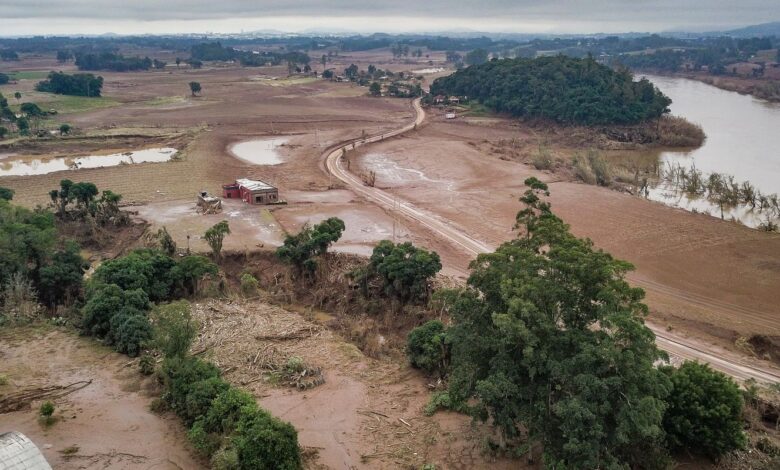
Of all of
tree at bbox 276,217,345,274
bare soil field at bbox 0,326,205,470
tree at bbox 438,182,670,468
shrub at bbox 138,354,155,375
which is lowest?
bare soil field at bbox 0,326,205,470

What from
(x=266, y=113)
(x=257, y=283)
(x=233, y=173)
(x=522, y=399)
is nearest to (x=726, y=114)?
(x=266, y=113)

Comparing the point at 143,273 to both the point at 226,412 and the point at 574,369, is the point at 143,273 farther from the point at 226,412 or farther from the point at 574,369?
the point at 574,369

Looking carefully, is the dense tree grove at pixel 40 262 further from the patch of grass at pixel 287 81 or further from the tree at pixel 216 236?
the patch of grass at pixel 287 81

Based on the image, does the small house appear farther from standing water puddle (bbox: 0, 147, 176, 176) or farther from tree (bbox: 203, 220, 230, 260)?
standing water puddle (bbox: 0, 147, 176, 176)

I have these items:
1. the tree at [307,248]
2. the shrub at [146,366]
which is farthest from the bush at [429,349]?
the shrub at [146,366]

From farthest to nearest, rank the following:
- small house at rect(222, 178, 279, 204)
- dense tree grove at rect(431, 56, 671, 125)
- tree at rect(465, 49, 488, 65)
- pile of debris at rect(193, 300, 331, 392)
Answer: tree at rect(465, 49, 488, 65) < dense tree grove at rect(431, 56, 671, 125) < small house at rect(222, 178, 279, 204) < pile of debris at rect(193, 300, 331, 392)

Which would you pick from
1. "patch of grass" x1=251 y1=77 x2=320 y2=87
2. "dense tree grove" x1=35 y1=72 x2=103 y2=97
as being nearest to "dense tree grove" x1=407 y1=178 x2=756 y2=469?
"dense tree grove" x1=35 y1=72 x2=103 y2=97

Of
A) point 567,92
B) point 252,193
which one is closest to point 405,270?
point 252,193

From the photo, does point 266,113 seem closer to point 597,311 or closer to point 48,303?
point 48,303
